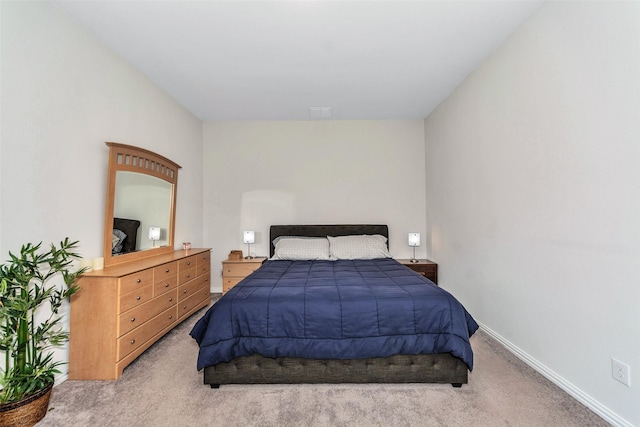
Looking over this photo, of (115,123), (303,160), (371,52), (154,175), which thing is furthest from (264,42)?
(303,160)

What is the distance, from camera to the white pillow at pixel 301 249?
3.77 m

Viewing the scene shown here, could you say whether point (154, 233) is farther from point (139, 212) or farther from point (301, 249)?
point (301, 249)

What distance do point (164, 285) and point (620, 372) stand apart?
340cm

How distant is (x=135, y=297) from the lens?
2.35m

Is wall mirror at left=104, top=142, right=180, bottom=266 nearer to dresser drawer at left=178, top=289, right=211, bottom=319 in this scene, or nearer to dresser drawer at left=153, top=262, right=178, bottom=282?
dresser drawer at left=153, top=262, right=178, bottom=282

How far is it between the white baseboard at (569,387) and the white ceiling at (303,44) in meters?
2.68

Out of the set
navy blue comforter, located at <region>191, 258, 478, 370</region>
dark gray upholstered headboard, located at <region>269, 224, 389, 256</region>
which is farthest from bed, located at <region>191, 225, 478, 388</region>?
dark gray upholstered headboard, located at <region>269, 224, 389, 256</region>

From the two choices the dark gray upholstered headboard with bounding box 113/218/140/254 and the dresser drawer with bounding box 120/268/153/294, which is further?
the dark gray upholstered headboard with bounding box 113/218/140/254

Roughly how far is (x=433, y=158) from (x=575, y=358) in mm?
2901

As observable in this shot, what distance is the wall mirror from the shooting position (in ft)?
8.41

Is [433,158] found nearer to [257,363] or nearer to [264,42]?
[264,42]

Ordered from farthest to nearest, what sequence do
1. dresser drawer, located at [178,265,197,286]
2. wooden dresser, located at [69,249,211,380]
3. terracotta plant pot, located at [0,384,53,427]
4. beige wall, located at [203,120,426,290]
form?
beige wall, located at [203,120,426,290] < dresser drawer, located at [178,265,197,286] < wooden dresser, located at [69,249,211,380] < terracotta plant pot, located at [0,384,53,427]

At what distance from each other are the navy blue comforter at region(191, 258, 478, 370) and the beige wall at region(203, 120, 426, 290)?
2443mm

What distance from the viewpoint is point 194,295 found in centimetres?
344
